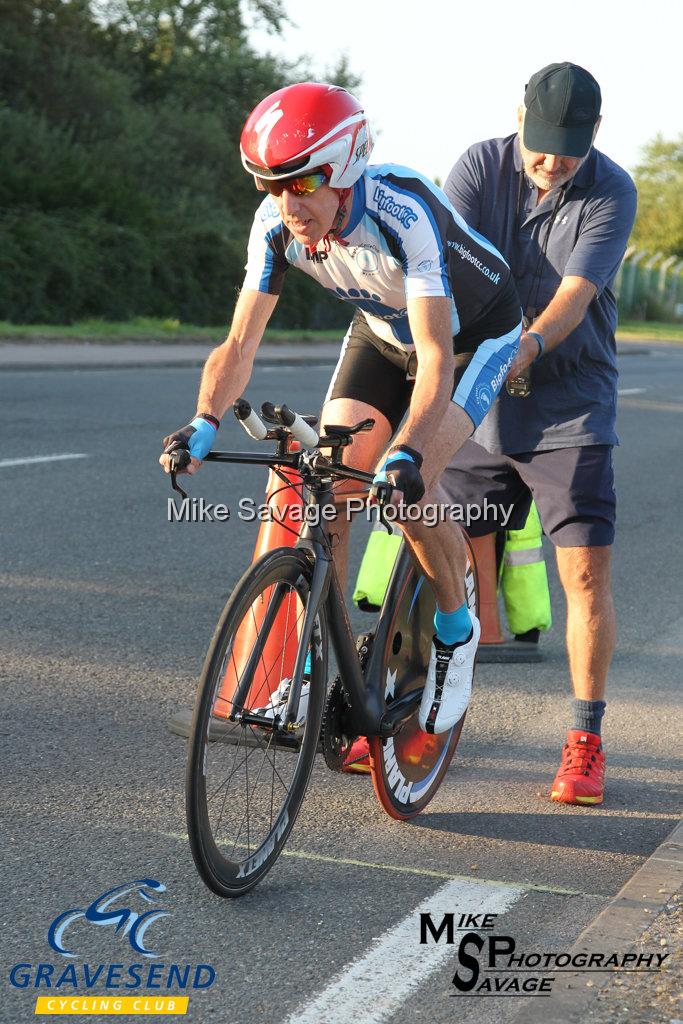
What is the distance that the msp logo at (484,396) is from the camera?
378 centimetres

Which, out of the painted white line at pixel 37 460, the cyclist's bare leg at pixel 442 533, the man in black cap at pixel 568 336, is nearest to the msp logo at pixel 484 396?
the cyclist's bare leg at pixel 442 533

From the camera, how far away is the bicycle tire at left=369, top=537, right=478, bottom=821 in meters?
3.79

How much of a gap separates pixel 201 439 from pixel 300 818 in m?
1.20

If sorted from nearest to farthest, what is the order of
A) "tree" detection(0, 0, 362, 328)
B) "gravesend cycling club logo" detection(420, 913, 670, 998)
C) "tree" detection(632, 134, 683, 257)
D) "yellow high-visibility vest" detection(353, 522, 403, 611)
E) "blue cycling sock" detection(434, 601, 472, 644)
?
"gravesend cycling club logo" detection(420, 913, 670, 998), "blue cycling sock" detection(434, 601, 472, 644), "yellow high-visibility vest" detection(353, 522, 403, 611), "tree" detection(0, 0, 362, 328), "tree" detection(632, 134, 683, 257)

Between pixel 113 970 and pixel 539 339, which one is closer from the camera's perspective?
pixel 113 970

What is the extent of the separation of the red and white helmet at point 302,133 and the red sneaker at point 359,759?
1777 millimetres

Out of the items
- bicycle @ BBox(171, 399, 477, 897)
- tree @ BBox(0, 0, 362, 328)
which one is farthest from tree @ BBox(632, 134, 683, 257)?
bicycle @ BBox(171, 399, 477, 897)

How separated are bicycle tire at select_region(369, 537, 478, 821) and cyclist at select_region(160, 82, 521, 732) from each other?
0.08 metres

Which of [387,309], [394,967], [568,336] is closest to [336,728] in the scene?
[394,967]

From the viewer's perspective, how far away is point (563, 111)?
160 inches

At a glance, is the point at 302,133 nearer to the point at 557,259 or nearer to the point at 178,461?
the point at 178,461

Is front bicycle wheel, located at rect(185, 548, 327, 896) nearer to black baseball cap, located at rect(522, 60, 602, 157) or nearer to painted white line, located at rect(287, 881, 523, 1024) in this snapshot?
painted white line, located at rect(287, 881, 523, 1024)

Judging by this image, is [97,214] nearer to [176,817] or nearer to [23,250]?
[23,250]

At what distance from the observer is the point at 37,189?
27.4m
